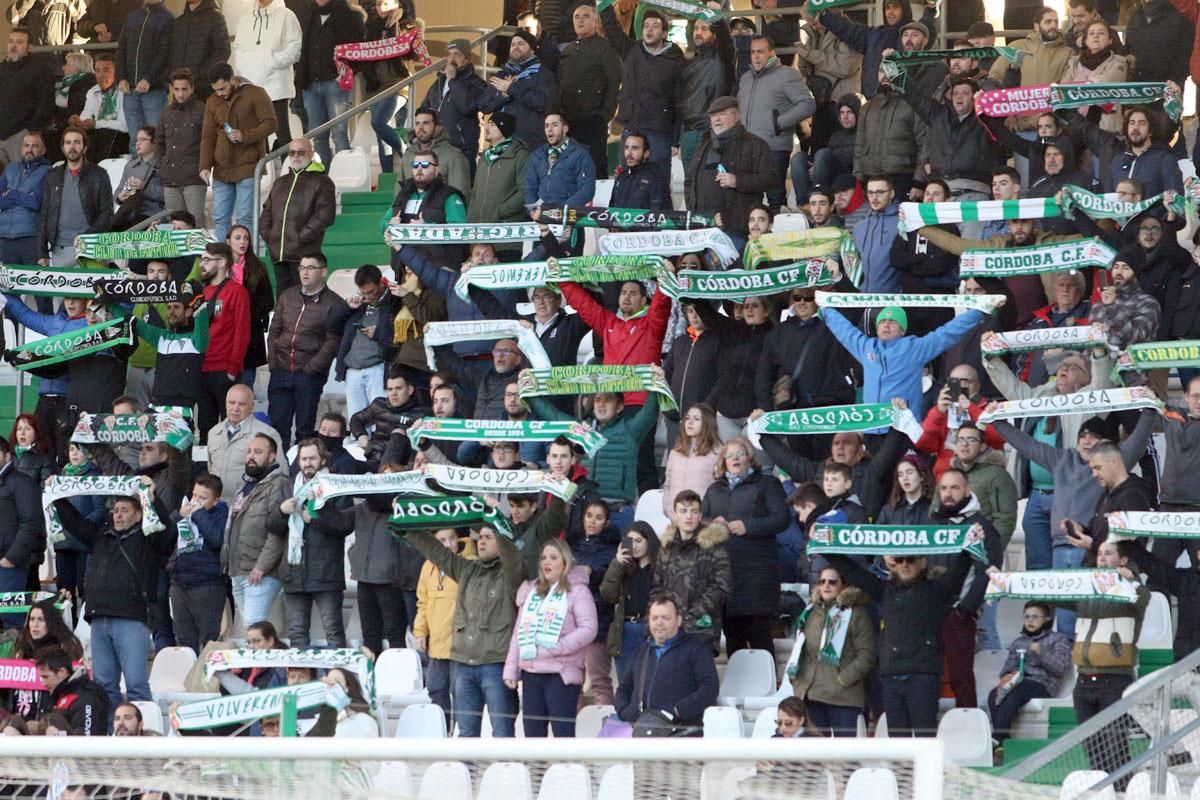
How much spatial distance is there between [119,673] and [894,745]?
24.7 ft

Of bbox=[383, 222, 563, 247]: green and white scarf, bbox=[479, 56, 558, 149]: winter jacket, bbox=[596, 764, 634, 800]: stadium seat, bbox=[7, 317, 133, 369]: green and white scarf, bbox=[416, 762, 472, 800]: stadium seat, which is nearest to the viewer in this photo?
bbox=[596, 764, 634, 800]: stadium seat

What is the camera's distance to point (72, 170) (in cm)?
1706

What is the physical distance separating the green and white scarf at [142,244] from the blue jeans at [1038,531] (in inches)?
227

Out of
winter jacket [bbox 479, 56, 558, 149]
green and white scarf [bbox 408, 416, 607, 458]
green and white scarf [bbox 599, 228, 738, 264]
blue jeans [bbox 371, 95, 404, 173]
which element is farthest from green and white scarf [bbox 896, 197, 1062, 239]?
blue jeans [bbox 371, 95, 404, 173]

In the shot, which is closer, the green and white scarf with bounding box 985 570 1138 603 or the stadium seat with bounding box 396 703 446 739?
the green and white scarf with bounding box 985 570 1138 603

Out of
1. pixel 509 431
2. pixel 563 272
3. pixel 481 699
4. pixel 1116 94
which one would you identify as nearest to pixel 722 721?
pixel 481 699

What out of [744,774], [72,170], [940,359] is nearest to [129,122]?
[72,170]

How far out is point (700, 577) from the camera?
11609 mm

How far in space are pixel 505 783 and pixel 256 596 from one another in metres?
6.00

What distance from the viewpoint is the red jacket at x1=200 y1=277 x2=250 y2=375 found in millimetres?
14938

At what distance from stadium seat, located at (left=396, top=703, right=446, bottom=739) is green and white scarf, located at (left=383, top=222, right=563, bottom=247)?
11.7ft

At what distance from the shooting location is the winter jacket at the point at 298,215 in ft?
51.6

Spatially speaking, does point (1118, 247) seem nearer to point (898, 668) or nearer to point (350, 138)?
point (898, 668)

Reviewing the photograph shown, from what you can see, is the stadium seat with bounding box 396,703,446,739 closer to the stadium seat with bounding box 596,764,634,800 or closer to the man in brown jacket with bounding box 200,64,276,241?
the stadium seat with bounding box 596,764,634,800
